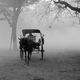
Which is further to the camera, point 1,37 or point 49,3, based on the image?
point 1,37

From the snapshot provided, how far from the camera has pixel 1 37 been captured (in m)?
64.2

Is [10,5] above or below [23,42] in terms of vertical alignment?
above

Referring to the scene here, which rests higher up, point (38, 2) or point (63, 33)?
point (38, 2)

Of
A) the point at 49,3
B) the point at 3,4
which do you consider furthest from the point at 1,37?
the point at 49,3

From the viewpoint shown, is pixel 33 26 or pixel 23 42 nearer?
pixel 23 42

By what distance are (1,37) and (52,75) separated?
5437 cm

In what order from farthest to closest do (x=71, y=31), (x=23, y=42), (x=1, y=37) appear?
(x=71, y=31) < (x=1, y=37) < (x=23, y=42)

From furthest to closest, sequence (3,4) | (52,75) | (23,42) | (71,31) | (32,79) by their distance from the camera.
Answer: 1. (71,31)
2. (3,4)
3. (23,42)
4. (52,75)
5. (32,79)

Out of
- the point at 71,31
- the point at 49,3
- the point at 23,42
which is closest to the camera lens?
the point at 23,42

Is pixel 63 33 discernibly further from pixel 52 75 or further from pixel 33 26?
pixel 52 75

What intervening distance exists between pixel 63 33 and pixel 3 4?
138 ft

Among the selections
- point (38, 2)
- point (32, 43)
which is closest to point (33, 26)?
point (38, 2)

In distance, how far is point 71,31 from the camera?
72938 millimetres

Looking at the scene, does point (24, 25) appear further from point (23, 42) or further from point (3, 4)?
point (23, 42)
